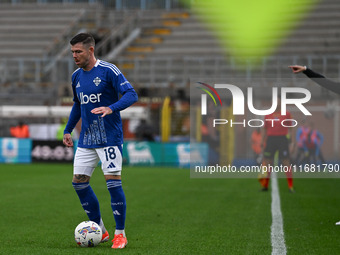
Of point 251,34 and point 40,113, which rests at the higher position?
point 251,34

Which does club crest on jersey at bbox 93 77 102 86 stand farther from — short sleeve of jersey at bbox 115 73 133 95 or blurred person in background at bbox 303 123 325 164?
blurred person in background at bbox 303 123 325 164

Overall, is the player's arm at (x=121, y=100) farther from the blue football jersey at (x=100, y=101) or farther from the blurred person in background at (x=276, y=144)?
the blurred person in background at (x=276, y=144)

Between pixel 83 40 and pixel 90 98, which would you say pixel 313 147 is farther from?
pixel 83 40

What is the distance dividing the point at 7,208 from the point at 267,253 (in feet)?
18.6

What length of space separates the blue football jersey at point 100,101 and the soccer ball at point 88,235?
841mm

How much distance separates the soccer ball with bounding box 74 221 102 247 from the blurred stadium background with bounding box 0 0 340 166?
57.2ft

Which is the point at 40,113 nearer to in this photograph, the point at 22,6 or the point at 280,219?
the point at 22,6

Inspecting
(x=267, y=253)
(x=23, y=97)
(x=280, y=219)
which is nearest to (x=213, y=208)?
(x=280, y=219)

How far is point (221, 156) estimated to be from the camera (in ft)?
87.9

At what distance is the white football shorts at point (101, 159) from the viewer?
7051 millimetres

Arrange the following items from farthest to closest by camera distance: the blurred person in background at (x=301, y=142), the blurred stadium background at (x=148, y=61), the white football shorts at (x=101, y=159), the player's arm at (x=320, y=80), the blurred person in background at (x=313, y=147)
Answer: the blurred stadium background at (x=148, y=61), the blurred person in background at (x=301, y=142), the blurred person in background at (x=313, y=147), the player's arm at (x=320, y=80), the white football shorts at (x=101, y=159)

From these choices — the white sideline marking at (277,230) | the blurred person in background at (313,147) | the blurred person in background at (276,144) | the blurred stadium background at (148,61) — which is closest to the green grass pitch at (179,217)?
the white sideline marking at (277,230)

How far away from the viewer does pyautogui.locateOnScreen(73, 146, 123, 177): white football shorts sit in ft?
23.1

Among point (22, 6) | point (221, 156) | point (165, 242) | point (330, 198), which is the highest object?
point (22, 6)
